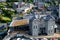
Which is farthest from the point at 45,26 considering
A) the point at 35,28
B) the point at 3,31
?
the point at 3,31

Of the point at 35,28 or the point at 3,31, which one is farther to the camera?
the point at 3,31

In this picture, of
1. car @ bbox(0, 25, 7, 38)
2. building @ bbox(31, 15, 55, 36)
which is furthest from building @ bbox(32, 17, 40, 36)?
car @ bbox(0, 25, 7, 38)

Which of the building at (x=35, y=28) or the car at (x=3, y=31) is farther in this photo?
the car at (x=3, y=31)

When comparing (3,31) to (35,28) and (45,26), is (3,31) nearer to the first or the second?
(35,28)

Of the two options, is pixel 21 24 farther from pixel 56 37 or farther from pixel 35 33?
pixel 56 37

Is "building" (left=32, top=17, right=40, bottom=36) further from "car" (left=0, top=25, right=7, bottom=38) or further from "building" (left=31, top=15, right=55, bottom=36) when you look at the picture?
"car" (left=0, top=25, right=7, bottom=38)

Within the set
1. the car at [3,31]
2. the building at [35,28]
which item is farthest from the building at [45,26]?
the car at [3,31]

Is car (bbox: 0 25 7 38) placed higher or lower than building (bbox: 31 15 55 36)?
lower

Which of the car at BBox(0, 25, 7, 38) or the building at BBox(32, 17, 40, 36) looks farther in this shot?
the car at BBox(0, 25, 7, 38)

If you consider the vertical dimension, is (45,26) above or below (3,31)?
A: above

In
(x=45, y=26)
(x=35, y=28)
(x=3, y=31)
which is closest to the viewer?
(x=35, y=28)

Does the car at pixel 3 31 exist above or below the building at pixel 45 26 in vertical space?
below

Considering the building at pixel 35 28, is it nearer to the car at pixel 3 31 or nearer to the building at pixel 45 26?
the building at pixel 45 26
